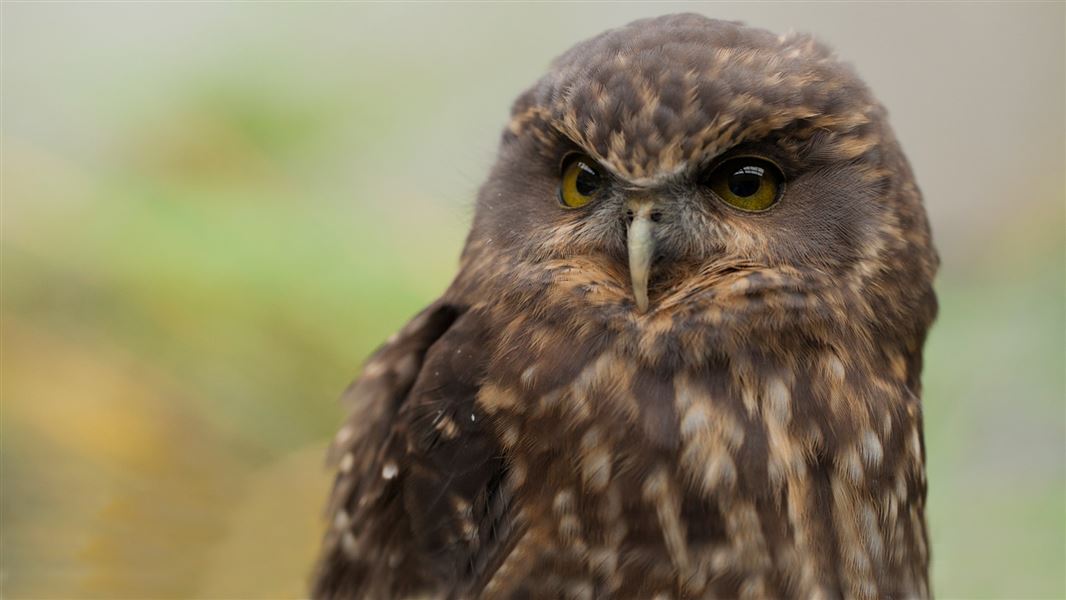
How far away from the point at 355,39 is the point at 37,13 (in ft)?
3.16

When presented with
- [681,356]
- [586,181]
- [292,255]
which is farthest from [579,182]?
[292,255]

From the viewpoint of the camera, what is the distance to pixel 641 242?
1425 millimetres

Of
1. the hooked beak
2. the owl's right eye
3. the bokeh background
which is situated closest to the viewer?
the hooked beak

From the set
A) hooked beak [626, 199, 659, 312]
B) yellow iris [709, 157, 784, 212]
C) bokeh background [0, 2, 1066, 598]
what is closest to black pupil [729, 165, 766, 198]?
yellow iris [709, 157, 784, 212]

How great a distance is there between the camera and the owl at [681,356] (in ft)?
4.78

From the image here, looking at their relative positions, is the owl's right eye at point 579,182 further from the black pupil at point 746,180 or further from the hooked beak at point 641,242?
the black pupil at point 746,180

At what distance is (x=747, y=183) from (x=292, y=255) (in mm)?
1919

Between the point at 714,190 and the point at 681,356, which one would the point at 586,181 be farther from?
the point at 681,356

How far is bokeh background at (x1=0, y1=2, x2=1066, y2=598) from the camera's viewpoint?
238 cm

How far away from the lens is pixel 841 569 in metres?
1.52

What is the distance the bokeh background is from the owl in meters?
0.44

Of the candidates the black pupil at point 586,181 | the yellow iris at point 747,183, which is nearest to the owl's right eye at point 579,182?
the black pupil at point 586,181

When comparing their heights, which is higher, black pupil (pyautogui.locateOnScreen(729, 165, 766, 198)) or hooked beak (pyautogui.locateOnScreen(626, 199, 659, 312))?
black pupil (pyautogui.locateOnScreen(729, 165, 766, 198))

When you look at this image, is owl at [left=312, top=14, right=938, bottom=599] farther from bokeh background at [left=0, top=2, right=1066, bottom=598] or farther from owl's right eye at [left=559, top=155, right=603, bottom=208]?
bokeh background at [left=0, top=2, right=1066, bottom=598]
